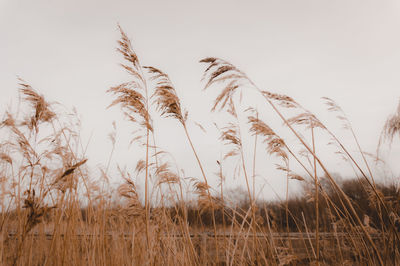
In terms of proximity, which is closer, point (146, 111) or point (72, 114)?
point (146, 111)

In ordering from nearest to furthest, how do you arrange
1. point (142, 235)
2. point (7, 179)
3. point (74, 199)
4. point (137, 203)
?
point (74, 199)
point (137, 203)
point (142, 235)
point (7, 179)

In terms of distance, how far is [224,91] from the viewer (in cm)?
167

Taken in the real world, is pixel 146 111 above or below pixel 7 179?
above

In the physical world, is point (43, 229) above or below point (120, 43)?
below

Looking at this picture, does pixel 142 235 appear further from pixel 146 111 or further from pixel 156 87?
pixel 156 87

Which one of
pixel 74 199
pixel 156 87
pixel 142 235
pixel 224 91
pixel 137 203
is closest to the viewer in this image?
pixel 224 91

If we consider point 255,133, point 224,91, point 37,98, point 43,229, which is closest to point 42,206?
point 224,91

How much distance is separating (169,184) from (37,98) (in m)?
1.49

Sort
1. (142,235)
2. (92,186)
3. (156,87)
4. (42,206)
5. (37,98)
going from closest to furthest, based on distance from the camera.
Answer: (42,206)
(156,87)
(37,98)
(142,235)
(92,186)

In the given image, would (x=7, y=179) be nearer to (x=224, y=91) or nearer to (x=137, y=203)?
(x=137, y=203)

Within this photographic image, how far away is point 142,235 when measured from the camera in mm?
2928

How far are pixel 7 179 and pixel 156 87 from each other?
3.00m

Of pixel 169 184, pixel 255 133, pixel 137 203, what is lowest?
pixel 137 203

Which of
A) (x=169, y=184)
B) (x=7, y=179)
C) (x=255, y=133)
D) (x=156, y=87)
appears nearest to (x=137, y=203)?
(x=169, y=184)
